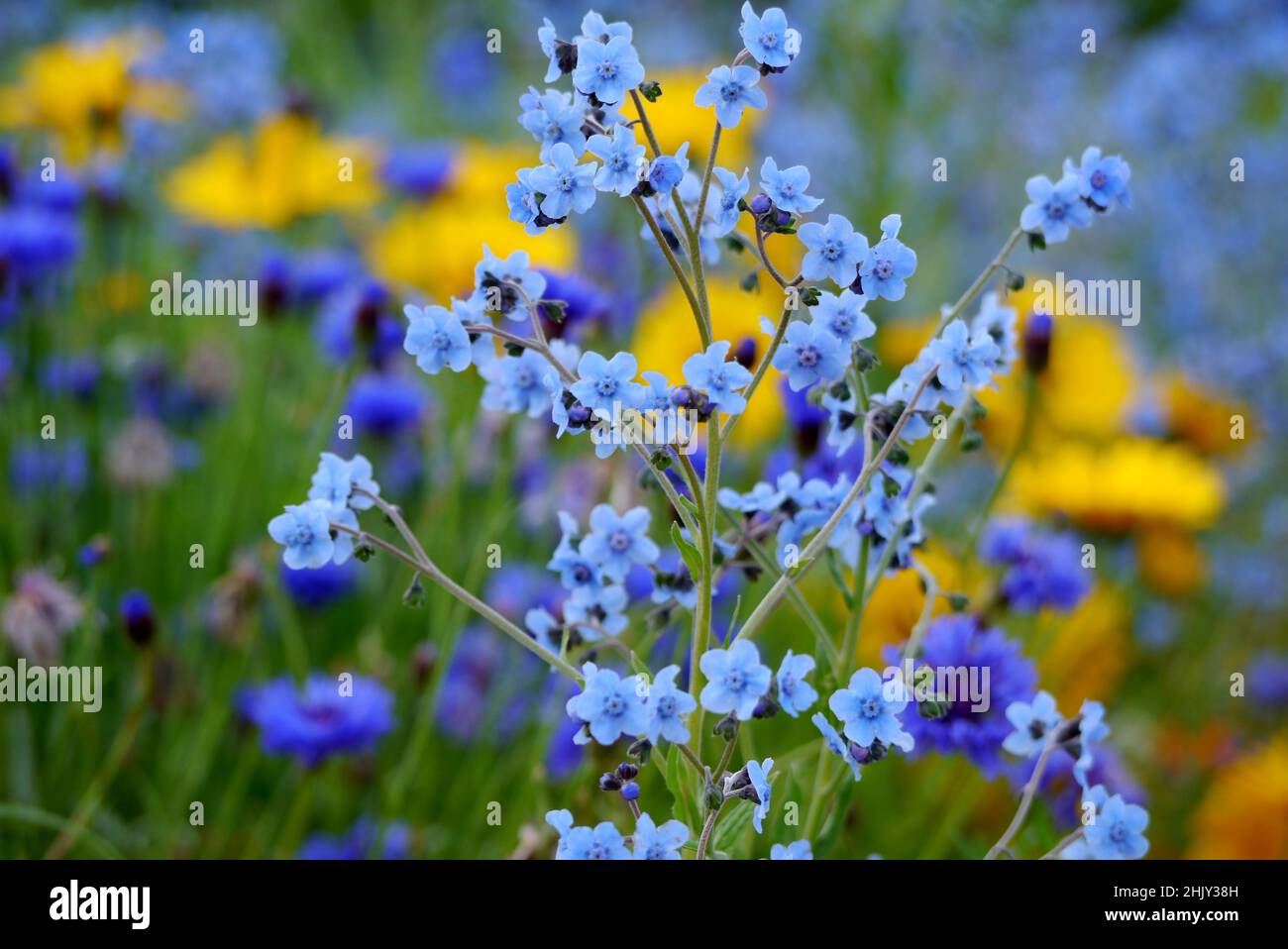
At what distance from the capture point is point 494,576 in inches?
49.1

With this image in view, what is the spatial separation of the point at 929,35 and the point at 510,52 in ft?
4.35

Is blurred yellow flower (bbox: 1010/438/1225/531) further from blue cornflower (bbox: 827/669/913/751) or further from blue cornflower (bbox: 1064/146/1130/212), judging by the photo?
blue cornflower (bbox: 827/669/913/751)

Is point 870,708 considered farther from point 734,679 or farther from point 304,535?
point 304,535

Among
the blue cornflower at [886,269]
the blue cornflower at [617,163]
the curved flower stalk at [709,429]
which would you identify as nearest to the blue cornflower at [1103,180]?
the curved flower stalk at [709,429]

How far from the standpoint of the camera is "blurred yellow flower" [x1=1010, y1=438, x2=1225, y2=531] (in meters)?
1.22

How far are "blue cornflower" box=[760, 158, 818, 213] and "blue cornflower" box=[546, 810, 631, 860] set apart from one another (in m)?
0.24

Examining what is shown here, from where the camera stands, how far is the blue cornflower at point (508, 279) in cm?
55

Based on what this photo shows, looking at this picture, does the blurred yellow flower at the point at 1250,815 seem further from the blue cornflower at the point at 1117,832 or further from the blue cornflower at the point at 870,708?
the blue cornflower at the point at 870,708

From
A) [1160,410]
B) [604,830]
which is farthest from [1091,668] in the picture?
[604,830]

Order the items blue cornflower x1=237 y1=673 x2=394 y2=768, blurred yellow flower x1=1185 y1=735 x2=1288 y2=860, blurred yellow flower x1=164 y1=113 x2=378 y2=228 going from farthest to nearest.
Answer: blurred yellow flower x1=164 y1=113 x2=378 y2=228
blurred yellow flower x1=1185 y1=735 x2=1288 y2=860
blue cornflower x1=237 y1=673 x2=394 y2=768

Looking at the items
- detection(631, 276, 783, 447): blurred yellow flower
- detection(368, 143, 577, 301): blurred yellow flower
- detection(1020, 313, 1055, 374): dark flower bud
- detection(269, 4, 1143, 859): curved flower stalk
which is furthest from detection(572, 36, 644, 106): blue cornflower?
detection(368, 143, 577, 301): blurred yellow flower

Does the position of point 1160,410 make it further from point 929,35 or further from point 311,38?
point 311,38

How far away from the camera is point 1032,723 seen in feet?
1.97

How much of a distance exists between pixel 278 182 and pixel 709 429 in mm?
1062
